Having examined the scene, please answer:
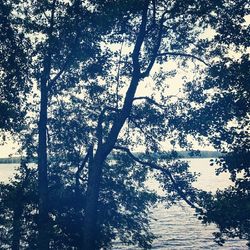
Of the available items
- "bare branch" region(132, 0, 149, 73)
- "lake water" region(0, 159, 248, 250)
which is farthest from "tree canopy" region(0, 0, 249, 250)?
"lake water" region(0, 159, 248, 250)

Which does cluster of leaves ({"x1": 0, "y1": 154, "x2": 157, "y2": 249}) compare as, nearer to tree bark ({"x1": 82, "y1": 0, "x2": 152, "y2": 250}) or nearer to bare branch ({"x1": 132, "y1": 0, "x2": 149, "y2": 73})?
tree bark ({"x1": 82, "y1": 0, "x2": 152, "y2": 250})

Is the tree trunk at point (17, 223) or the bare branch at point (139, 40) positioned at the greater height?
the bare branch at point (139, 40)

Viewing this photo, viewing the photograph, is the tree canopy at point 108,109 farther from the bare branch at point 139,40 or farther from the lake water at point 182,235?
the lake water at point 182,235

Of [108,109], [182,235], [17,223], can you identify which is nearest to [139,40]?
[108,109]

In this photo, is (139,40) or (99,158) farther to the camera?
(99,158)

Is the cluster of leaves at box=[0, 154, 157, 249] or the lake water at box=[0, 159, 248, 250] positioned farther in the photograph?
the lake water at box=[0, 159, 248, 250]

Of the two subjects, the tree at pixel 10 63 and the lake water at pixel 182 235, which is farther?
the lake water at pixel 182 235

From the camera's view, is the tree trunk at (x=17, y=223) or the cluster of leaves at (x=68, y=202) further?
the cluster of leaves at (x=68, y=202)

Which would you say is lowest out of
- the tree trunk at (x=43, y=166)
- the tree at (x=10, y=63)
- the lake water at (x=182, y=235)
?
the lake water at (x=182, y=235)

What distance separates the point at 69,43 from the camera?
19.1m

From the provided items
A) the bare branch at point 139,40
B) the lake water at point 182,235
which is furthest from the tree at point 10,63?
the lake water at point 182,235

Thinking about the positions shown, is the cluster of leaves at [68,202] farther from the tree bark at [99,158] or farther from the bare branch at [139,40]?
the bare branch at [139,40]

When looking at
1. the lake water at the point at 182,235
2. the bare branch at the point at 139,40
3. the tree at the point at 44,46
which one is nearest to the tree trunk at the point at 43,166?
the tree at the point at 44,46

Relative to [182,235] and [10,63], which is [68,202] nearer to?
[10,63]
